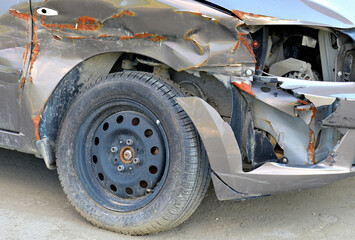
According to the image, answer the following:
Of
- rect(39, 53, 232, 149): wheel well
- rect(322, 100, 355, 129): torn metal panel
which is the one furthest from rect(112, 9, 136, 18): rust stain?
rect(322, 100, 355, 129): torn metal panel

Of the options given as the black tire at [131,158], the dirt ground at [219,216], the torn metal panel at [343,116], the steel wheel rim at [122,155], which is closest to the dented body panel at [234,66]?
the torn metal panel at [343,116]

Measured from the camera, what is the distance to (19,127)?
370cm

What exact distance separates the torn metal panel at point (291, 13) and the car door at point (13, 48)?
1239 millimetres

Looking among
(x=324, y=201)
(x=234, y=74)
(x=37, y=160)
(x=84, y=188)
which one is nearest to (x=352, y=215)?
(x=324, y=201)

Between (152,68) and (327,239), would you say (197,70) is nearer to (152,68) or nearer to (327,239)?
(152,68)

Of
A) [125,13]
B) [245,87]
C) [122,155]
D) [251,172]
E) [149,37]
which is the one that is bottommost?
[122,155]

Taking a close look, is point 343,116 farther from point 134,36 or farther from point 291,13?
point 134,36

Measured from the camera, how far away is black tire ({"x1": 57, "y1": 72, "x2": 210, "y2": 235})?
10.7 ft

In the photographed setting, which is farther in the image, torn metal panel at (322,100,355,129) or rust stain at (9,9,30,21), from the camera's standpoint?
rust stain at (9,9,30,21)

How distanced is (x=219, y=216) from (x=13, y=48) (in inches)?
68.5

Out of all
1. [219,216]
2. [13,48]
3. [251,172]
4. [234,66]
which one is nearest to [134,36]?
[234,66]

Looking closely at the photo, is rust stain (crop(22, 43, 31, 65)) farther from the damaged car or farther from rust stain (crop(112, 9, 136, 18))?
rust stain (crop(112, 9, 136, 18))

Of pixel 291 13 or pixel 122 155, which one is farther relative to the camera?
pixel 122 155

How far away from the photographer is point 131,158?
11.4 ft
